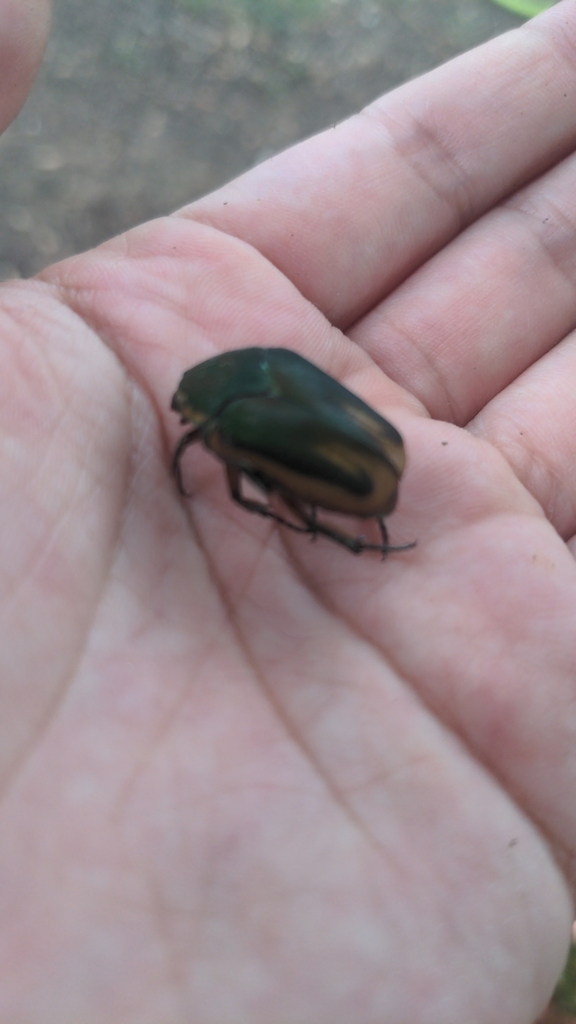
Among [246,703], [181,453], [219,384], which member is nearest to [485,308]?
[219,384]

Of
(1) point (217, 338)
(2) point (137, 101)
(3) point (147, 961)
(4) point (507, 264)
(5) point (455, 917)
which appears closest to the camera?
(3) point (147, 961)

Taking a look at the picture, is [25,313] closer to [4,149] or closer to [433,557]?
[433,557]

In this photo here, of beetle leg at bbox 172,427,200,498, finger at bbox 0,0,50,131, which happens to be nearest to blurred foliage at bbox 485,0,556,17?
finger at bbox 0,0,50,131

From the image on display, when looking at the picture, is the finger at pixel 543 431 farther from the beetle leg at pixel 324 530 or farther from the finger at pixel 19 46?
the finger at pixel 19 46

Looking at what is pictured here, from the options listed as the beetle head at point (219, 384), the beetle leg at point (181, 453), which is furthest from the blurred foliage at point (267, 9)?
the beetle leg at point (181, 453)

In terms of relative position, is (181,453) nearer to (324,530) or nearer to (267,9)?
(324,530)

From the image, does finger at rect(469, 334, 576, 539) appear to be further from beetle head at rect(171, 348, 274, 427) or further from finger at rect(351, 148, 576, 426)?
beetle head at rect(171, 348, 274, 427)

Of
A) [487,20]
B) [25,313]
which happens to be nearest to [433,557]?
[25,313]
